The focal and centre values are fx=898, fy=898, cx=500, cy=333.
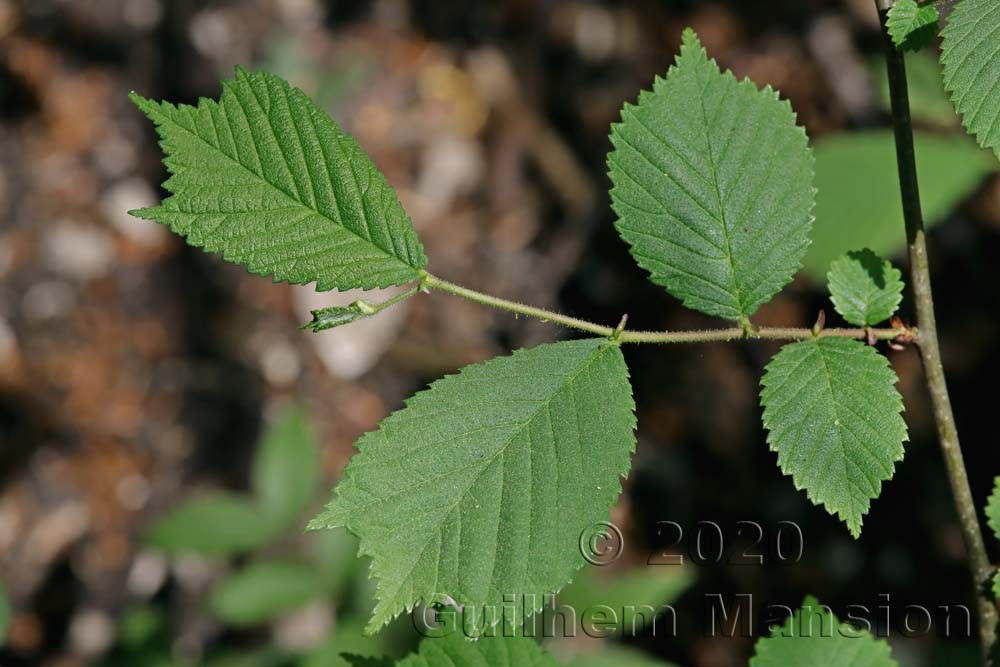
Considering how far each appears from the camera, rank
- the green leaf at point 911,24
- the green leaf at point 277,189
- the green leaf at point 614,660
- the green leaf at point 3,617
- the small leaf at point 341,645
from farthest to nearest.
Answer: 1. the green leaf at point 614,660
2. the small leaf at point 341,645
3. the green leaf at point 3,617
4. the green leaf at point 277,189
5. the green leaf at point 911,24

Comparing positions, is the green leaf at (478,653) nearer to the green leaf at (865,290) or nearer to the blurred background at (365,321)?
the green leaf at (865,290)

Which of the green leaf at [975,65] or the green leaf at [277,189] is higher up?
the green leaf at [975,65]

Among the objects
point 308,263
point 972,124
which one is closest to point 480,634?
point 308,263

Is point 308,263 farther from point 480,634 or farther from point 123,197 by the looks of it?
point 123,197

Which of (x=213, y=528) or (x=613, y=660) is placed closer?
(x=613, y=660)

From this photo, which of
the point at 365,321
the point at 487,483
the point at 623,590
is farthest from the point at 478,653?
the point at 365,321

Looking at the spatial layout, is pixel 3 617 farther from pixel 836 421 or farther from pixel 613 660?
pixel 836 421

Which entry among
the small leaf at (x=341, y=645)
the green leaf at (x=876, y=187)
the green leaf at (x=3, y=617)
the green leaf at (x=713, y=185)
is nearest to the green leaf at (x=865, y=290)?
the green leaf at (x=713, y=185)
